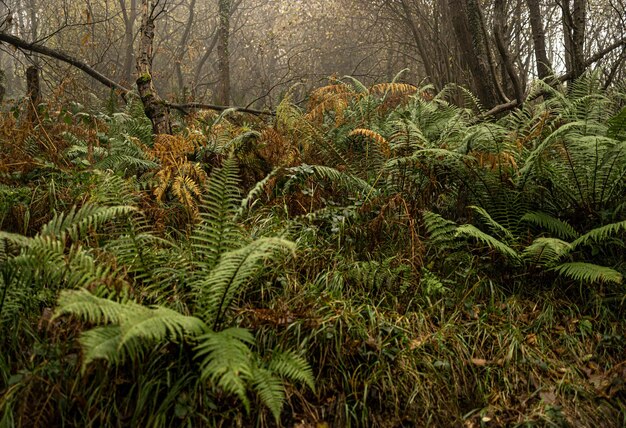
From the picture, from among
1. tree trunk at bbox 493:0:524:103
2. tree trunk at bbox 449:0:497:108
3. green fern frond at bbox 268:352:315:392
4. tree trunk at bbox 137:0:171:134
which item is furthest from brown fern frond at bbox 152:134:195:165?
tree trunk at bbox 449:0:497:108

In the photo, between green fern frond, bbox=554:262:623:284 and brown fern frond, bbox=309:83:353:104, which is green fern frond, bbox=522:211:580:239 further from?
brown fern frond, bbox=309:83:353:104

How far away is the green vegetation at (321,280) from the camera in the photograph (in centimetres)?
239

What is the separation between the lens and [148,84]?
5246mm

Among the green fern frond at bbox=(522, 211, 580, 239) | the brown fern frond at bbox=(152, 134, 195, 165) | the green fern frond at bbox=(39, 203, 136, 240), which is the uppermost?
the brown fern frond at bbox=(152, 134, 195, 165)

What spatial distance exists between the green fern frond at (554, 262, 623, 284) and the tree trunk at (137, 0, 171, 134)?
4.06m

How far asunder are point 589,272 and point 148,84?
14.8 feet

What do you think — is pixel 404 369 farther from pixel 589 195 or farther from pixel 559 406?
pixel 589 195

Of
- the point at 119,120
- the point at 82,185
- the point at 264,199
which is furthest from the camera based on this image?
the point at 119,120

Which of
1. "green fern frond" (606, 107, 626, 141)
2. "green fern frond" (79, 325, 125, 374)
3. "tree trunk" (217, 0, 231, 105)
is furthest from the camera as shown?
"tree trunk" (217, 0, 231, 105)

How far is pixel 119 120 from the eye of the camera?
17.0 feet

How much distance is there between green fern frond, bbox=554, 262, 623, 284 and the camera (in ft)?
9.80

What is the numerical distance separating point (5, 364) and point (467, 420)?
8.02 ft

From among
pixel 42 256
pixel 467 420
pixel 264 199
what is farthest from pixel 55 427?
pixel 264 199

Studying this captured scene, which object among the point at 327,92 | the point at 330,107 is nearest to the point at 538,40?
the point at 327,92
